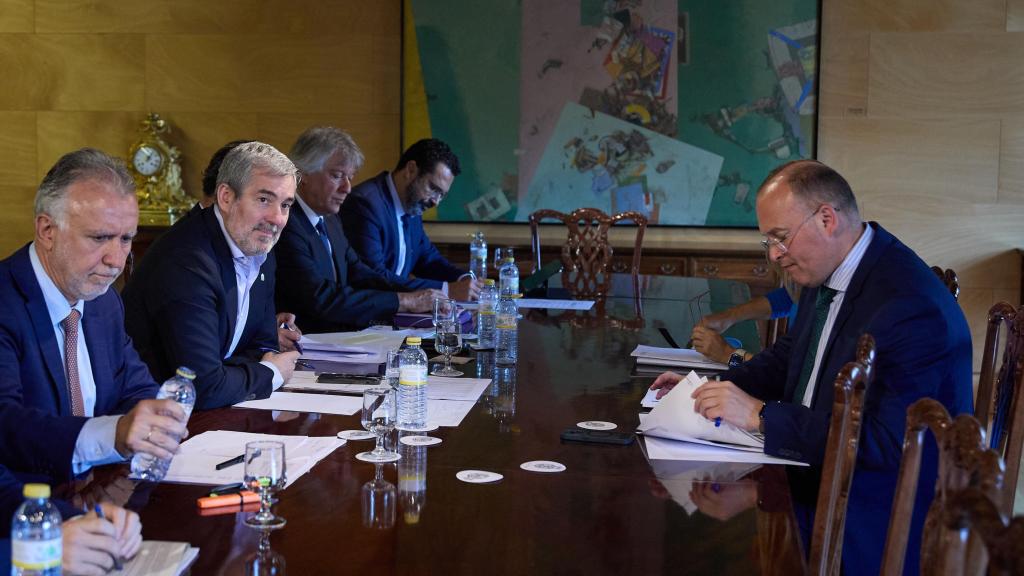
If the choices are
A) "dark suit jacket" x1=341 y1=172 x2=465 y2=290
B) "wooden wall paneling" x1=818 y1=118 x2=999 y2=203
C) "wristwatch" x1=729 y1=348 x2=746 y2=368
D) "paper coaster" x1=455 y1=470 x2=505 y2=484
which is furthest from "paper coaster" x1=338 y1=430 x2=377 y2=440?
"wooden wall paneling" x1=818 y1=118 x2=999 y2=203

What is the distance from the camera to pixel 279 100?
7043 mm

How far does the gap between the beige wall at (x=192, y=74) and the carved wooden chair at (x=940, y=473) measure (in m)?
5.74

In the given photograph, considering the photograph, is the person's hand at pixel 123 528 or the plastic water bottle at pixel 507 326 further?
the plastic water bottle at pixel 507 326

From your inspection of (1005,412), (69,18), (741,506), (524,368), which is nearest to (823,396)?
(1005,412)

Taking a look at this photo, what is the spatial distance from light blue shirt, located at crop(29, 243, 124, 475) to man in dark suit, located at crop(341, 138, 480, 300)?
2.67m

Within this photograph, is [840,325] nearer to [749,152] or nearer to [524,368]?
[524,368]

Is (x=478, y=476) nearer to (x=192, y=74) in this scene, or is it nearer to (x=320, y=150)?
(x=320, y=150)

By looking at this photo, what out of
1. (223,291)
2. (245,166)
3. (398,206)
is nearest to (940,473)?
(223,291)

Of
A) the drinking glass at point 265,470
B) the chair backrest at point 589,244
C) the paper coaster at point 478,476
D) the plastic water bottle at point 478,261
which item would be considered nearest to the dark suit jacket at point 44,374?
the drinking glass at point 265,470

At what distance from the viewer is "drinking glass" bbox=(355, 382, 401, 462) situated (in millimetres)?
2113

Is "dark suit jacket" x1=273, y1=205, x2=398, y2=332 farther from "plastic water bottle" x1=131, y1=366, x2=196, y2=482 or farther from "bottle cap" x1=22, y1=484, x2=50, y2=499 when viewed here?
"bottle cap" x1=22, y1=484, x2=50, y2=499

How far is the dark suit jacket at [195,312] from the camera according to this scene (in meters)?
2.59

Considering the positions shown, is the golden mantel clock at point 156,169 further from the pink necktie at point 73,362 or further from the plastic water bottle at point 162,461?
the plastic water bottle at point 162,461

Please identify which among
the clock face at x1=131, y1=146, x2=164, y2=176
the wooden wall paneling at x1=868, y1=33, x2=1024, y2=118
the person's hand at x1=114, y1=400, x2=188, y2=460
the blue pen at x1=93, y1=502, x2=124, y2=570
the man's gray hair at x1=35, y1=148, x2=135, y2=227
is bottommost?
the blue pen at x1=93, y1=502, x2=124, y2=570
